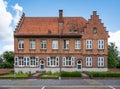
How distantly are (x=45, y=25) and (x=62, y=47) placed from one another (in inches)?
241

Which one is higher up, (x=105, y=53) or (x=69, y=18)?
(x=69, y=18)

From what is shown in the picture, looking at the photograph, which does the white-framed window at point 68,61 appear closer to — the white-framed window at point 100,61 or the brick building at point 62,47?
the brick building at point 62,47

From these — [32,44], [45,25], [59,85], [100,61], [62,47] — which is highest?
[45,25]

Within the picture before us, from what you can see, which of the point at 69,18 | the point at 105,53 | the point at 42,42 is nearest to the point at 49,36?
the point at 42,42

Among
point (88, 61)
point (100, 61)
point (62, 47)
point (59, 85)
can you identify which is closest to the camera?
point (59, 85)

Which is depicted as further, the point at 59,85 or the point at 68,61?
the point at 68,61

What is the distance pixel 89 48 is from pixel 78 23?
6.34 m

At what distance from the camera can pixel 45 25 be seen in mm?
71812

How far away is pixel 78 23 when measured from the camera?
72125 millimetres

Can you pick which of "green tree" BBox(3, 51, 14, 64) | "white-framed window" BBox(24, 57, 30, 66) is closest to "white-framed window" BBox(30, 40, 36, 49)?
"white-framed window" BBox(24, 57, 30, 66)

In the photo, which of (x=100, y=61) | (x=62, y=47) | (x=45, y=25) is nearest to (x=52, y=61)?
(x=62, y=47)

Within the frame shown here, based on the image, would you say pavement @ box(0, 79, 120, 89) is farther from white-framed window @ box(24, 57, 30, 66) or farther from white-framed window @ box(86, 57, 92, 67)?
white-framed window @ box(24, 57, 30, 66)

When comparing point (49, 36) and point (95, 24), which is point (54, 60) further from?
point (95, 24)

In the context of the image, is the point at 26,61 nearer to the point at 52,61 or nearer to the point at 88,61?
the point at 52,61
